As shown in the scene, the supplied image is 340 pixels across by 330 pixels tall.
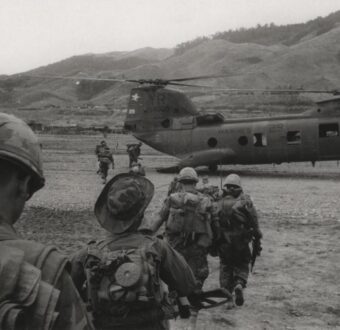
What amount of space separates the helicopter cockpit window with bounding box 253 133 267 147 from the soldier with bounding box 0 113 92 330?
15772 millimetres

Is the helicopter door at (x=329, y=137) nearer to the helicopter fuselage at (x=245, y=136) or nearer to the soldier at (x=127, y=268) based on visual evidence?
the helicopter fuselage at (x=245, y=136)

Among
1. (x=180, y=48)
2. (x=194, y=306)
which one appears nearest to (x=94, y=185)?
(x=194, y=306)

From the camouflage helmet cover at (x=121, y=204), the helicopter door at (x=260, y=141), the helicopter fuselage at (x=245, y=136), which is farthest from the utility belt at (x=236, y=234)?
the helicopter door at (x=260, y=141)

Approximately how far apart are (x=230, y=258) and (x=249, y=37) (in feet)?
464

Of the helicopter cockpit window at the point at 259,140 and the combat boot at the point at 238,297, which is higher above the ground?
the helicopter cockpit window at the point at 259,140

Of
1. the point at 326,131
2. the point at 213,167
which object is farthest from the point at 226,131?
the point at 326,131

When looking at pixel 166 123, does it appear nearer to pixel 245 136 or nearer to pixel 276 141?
pixel 245 136

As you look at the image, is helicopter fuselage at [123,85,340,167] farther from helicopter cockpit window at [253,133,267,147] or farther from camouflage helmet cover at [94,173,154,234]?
camouflage helmet cover at [94,173,154,234]

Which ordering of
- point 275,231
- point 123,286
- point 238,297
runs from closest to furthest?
point 123,286, point 238,297, point 275,231

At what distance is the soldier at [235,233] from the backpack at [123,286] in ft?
10.5

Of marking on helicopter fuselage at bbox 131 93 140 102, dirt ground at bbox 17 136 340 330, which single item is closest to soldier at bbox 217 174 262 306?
dirt ground at bbox 17 136 340 330

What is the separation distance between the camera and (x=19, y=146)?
1.63 metres

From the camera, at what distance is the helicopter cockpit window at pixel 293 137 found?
54.5ft

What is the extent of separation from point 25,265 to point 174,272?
67.2 inches
